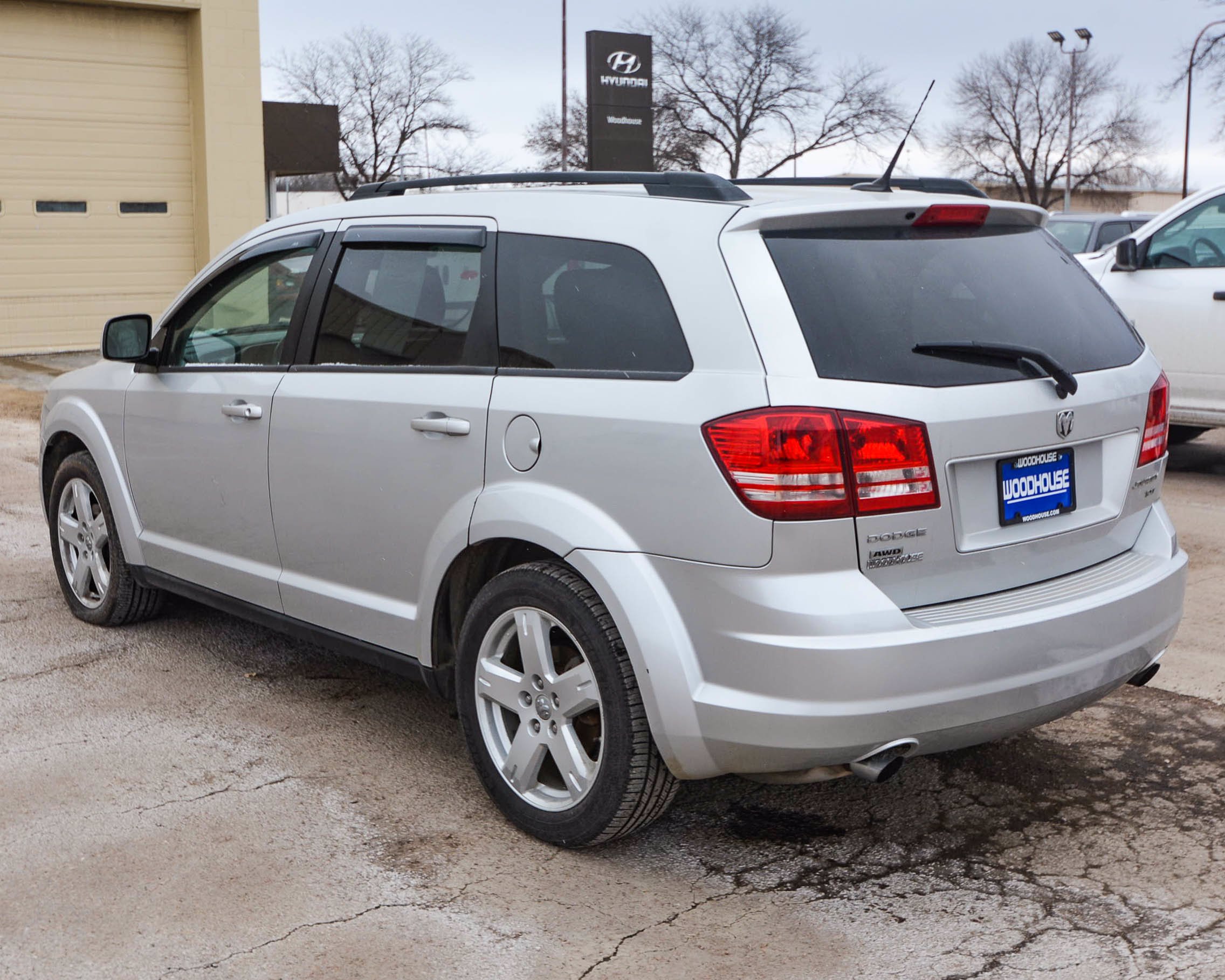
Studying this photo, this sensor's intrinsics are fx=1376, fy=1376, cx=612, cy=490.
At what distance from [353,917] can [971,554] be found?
1.70 metres

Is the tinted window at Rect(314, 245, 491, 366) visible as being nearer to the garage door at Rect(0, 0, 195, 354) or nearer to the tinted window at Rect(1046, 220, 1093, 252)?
the tinted window at Rect(1046, 220, 1093, 252)

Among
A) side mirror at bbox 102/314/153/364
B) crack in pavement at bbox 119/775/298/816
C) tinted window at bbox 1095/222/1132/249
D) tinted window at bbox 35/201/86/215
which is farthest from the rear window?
tinted window at bbox 35/201/86/215

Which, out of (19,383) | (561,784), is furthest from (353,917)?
(19,383)

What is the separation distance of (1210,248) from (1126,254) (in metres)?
0.57

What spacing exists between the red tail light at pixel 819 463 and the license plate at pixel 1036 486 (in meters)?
0.33

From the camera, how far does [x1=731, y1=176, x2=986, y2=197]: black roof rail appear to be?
4.06 meters

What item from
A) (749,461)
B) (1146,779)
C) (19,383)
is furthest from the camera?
(19,383)

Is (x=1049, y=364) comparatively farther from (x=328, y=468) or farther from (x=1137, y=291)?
(x=1137, y=291)

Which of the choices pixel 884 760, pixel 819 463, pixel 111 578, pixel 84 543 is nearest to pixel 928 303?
pixel 819 463

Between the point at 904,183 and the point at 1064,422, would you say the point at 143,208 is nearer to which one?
the point at 904,183

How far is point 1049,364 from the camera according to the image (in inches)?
133

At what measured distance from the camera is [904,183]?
13.8ft

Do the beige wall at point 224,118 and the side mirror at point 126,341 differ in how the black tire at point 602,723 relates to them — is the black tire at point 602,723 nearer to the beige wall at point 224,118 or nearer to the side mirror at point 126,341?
the side mirror at point 126,341

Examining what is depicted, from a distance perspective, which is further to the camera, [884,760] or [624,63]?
[624,63]
